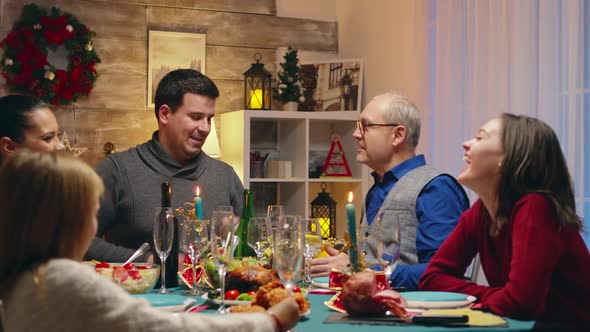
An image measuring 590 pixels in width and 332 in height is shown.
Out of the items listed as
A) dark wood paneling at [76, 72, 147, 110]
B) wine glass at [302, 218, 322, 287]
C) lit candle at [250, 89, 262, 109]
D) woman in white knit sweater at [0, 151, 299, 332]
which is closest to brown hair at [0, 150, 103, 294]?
woman in white knit sweater at [0, 151, 299, 332]

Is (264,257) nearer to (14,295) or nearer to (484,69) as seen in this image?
(14,295)

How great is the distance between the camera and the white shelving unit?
16.0ft

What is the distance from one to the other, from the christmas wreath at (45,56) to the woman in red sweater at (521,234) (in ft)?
10.2

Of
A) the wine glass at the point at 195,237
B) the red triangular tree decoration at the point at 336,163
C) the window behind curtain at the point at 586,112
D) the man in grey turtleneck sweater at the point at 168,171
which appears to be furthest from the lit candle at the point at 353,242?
the red triangular tree decoration at the point at 336,163

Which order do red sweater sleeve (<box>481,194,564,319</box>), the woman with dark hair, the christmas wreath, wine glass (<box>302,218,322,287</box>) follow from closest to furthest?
red sweater sleeve (<box>481,194,564,319</box>), wine glass (<box>302,218,322,287</box>), the woman with dark hair, the christmas wreath

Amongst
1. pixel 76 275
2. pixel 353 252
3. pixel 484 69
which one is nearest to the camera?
pixel 76 275

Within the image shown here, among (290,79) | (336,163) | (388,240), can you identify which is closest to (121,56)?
(290,79)

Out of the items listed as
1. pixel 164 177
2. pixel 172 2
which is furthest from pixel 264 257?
pixel 172 2

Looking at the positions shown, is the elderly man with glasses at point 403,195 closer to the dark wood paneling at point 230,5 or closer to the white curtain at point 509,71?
the white curtain at point 509,71

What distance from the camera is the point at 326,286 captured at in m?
2.30

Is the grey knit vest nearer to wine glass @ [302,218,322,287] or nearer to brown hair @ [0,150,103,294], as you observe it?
wine glass @ [302,218,322,287]

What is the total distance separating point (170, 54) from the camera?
16.5 ft

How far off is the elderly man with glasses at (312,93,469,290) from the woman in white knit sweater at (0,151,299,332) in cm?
77

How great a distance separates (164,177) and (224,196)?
31 cm
